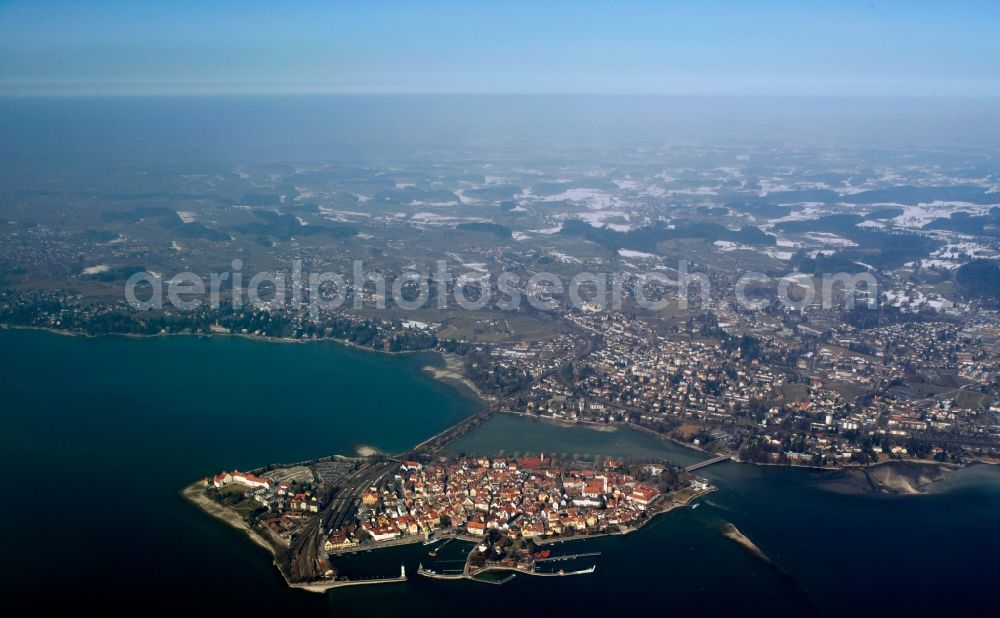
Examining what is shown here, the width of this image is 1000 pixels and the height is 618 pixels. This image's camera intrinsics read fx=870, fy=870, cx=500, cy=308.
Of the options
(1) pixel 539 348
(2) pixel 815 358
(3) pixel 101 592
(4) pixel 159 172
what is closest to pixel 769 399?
(2) pixel 815 358

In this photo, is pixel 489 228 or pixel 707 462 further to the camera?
pixel 489 228

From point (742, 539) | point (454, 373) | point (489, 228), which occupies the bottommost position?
point (742, 539)

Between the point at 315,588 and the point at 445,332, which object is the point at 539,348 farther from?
the point at 315,588

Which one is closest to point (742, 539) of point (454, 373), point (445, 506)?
point (445, 506)

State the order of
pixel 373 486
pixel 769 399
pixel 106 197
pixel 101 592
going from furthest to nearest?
pixel 106 197 → pixel 769 399 → pixel 373 486 → pixel 101 592

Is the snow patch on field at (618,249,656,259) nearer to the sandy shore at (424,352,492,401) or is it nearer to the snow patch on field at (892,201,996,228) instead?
the snow patch on field at (892,201,996,228)

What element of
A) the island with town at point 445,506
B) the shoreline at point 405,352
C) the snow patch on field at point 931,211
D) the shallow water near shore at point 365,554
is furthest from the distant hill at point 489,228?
the island with town at point 445,506

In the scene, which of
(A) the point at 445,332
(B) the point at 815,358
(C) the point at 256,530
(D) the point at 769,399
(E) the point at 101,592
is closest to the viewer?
(E) the point at 101,592

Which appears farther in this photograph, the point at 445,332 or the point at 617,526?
the point at 445,332

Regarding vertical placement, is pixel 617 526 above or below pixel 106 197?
below

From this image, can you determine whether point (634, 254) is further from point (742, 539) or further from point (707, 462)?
point (742, 539)
